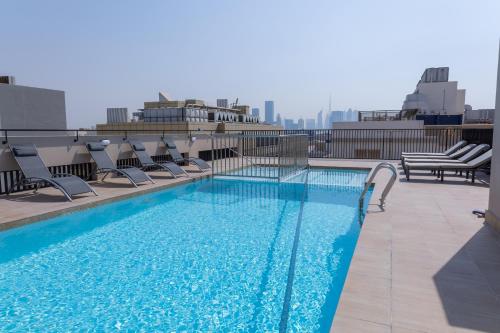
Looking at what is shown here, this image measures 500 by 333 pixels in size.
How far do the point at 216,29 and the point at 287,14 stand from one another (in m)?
2.67

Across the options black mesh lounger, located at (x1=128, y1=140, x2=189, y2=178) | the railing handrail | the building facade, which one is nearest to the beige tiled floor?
the railing handrail

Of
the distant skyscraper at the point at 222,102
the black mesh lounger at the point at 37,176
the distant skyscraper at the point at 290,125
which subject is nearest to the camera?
the black mesh lounger at the point at 37,176

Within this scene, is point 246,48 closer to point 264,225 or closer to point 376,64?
point 376,64

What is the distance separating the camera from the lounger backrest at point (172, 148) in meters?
10.2

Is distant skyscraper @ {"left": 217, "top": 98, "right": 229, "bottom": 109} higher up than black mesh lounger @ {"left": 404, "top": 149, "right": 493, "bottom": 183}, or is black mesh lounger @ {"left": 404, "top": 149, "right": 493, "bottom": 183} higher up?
distant skyscraper @ {"left": 217, "top": 98, "right": 229, "bottom": 109}

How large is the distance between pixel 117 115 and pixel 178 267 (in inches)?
1377

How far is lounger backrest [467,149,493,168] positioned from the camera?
264 inches

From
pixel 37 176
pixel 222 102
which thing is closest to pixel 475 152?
pixel 37 176

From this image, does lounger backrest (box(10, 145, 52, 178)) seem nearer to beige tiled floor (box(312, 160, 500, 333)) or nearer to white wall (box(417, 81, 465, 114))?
beige tiled floor (box(312, 160, 500, 333))

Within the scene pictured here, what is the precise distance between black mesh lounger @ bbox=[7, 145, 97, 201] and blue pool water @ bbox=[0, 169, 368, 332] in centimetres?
64

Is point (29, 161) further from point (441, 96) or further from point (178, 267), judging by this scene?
point (441, 96)

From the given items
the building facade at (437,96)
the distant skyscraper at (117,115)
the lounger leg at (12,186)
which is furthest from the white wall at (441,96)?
the lounger leg at (12,186)

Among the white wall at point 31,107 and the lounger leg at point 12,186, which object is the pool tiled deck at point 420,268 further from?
the white wall at point 31,107

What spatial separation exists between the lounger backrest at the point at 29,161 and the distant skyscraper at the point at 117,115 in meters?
29.4
